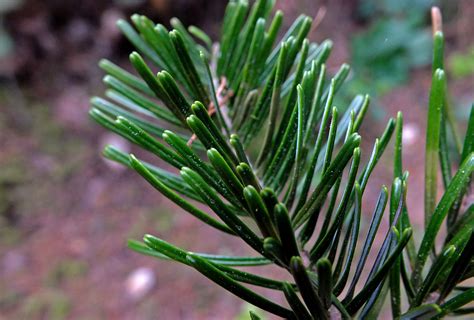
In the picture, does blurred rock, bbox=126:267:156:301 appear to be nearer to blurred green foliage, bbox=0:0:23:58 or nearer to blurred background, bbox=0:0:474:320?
blurred background, bbox=0:0:474:320

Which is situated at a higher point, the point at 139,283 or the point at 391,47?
the point at 391,47

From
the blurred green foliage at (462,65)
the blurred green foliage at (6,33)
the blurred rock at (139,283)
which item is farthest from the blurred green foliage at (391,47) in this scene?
the blurred green foliage at (6,33)

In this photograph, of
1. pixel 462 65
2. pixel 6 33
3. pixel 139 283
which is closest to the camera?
pixel 139 283

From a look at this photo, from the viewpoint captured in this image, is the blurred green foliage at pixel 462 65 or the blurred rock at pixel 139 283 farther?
the blurred green foliage at pixel 462 65

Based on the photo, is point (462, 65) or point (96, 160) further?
point (462, 65)

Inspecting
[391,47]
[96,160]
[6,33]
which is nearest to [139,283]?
[96,160]

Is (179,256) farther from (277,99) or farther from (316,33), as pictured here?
(316,33)

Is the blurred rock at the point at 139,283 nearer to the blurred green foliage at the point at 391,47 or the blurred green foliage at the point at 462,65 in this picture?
the blurred green foliage at the point at 391,47

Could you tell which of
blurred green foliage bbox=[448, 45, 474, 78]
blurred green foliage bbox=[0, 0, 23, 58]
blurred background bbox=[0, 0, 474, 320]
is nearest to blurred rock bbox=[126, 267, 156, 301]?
blurred background bbox=[0, 0, 474, 320]

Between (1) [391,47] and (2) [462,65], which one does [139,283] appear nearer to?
(1) [391,47]
